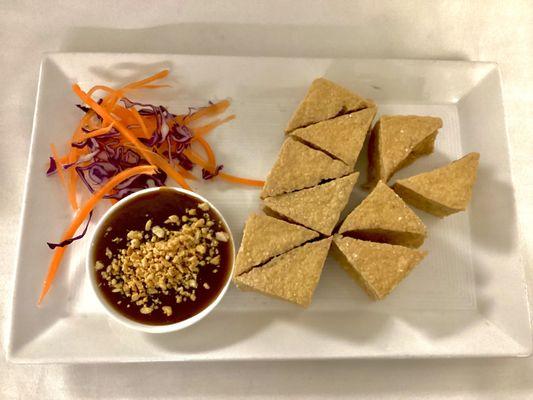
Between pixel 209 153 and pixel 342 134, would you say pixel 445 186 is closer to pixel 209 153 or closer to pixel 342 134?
pixel 342 134

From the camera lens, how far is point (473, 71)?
332cm

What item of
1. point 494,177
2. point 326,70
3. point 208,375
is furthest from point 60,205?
point 494,177

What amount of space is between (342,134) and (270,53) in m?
1.02

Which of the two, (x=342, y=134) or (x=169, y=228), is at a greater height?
(x=342, y=134)

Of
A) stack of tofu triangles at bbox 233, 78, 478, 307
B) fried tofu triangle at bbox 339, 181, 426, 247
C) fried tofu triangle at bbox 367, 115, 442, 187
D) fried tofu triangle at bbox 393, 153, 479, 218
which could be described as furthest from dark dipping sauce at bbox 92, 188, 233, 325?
fried tofu triangle at bbox 393, 153, 479, 218

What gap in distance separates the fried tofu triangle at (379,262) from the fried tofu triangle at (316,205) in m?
0.15

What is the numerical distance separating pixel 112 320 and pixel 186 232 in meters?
0.66

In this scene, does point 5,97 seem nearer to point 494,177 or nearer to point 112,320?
point 112,320

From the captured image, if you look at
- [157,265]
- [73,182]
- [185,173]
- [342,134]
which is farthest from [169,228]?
[342,134]

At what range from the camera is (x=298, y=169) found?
9.78 ft

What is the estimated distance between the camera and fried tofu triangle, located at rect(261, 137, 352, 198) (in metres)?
2.95

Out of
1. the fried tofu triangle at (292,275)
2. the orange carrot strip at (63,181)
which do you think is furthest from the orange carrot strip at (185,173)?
the fried tofu triangle at (292,275)

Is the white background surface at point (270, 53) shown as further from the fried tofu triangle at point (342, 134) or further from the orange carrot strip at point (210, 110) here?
the fried tofu triangle at point (342, 134)

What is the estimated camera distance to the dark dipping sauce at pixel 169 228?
107 inches
